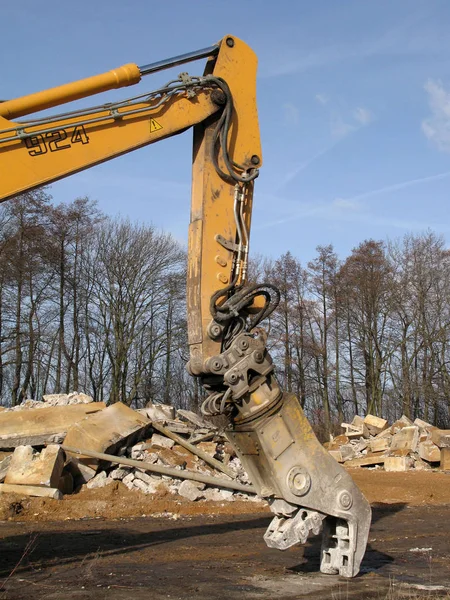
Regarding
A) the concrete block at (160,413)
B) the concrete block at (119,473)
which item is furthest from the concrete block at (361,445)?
the concrete block at (119,473)

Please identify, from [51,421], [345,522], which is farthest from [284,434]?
[51,421]

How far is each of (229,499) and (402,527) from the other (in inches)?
144

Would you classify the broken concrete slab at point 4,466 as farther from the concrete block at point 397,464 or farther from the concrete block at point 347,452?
the concrete block at point 347,452

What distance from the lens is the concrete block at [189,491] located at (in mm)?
12312

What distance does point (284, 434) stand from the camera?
5512 millimetres

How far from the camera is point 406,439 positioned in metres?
21.1

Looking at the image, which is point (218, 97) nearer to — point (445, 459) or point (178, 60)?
point (178, 60)

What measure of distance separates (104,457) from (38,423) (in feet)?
7.63

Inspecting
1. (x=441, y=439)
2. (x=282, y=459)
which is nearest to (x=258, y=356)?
(x=282, y=459)

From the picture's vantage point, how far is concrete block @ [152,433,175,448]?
14.0m

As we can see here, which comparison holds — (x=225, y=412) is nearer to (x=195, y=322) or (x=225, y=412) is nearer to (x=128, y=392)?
(x=195, y=322)

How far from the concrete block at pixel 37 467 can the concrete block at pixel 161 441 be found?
248cm

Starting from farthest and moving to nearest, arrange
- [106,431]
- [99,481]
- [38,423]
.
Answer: [38,423], [106,431], [99,481]

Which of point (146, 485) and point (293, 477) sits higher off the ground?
point (293, 477)
